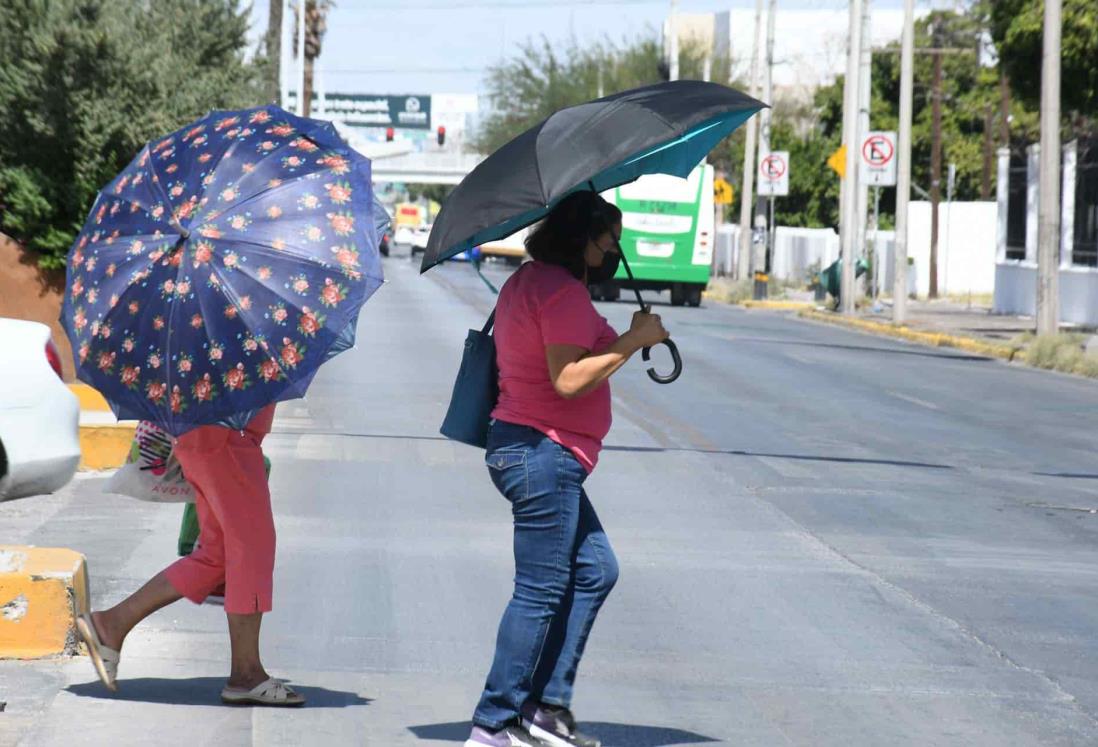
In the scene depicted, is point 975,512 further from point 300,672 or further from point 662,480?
point 300,672

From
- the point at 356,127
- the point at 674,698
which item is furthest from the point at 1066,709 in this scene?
the point at 356,127

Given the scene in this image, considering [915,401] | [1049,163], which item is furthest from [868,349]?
[915,401]

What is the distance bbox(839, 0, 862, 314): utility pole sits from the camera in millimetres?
36250

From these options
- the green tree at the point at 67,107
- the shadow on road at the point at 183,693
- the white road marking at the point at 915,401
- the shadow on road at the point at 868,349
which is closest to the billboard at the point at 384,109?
the shadow on road at the point at 868,349

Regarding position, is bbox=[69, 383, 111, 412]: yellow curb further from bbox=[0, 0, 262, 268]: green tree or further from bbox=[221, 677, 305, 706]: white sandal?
bbox=[221, 677, 305, 706]: white sandal

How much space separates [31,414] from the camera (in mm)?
7605

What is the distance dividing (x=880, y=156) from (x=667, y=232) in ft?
23.6

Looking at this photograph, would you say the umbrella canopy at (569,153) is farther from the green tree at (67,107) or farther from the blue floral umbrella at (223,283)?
the green tree at (67,107)

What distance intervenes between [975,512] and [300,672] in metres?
5.81

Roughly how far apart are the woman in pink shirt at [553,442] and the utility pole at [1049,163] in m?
21.5

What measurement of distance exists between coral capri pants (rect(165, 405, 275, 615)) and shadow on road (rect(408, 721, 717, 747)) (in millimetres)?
674

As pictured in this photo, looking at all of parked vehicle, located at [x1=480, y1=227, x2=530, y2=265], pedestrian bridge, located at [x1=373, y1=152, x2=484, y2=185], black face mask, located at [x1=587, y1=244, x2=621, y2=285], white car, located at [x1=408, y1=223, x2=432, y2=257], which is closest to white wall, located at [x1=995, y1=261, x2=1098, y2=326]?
parked vehicle, located at [x1=480, y1=227, x2=530, y2=265]

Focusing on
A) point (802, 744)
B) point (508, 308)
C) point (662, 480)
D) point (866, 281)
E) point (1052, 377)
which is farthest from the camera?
point (866, 281)

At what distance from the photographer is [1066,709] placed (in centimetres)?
665
